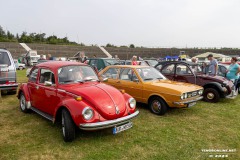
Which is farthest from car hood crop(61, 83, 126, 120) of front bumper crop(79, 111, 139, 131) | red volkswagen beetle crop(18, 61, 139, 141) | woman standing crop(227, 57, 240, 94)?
woman standing crop(227, 57, 240, 94)

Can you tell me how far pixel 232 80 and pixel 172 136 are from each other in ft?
18.9

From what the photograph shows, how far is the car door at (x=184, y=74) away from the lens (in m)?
8.11

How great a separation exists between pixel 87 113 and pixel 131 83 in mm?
3145

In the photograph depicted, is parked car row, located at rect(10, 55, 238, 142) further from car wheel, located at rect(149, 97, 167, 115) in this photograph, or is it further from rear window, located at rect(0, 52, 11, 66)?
rear window, located at rect(0, 52, 11, 66)

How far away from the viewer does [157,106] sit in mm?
6098

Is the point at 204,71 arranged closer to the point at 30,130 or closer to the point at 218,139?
the point at 218,139

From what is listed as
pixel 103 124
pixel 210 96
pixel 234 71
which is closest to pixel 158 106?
pixel 103 124

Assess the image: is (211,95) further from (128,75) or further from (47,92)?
(47,92)

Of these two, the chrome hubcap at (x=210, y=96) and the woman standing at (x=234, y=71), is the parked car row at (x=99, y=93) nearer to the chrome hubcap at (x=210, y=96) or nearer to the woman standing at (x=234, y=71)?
the chrome hubcap at (x=210, y=96)

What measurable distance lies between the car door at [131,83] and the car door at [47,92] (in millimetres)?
2764

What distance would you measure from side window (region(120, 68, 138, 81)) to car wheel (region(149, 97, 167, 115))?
1035 mm

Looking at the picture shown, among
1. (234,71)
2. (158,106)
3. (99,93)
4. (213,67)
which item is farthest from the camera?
(213,67)

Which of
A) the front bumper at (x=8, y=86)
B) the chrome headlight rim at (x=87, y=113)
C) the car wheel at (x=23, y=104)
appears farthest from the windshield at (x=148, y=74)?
the front bumper at (x=8, y=86)

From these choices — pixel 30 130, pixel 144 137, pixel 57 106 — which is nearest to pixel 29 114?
pixel 30 130
